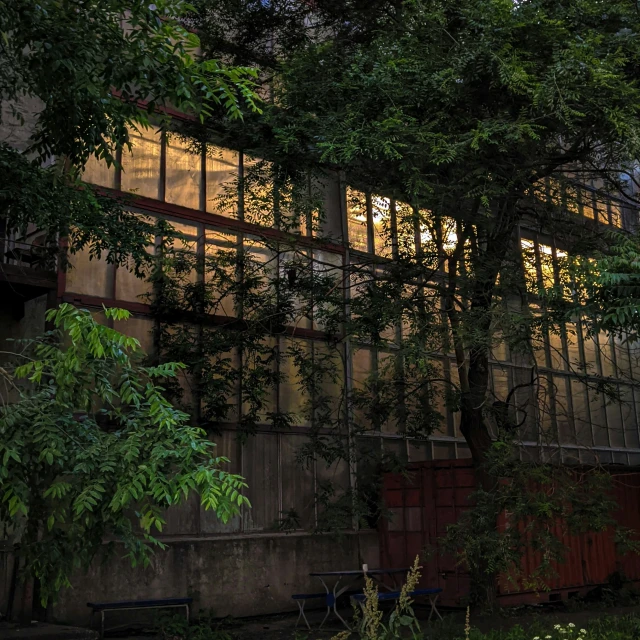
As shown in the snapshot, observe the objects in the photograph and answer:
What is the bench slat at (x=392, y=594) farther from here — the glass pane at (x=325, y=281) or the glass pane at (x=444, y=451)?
the glass pane at (x=325, y=281)

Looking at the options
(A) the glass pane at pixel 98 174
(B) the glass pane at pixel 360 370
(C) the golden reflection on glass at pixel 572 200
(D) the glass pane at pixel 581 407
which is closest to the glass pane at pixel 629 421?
(D) the glass pane at pixel 581 407

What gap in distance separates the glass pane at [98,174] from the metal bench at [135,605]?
7.51 m

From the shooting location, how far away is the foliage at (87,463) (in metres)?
5.20

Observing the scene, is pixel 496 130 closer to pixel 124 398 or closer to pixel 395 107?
pixel 395 107

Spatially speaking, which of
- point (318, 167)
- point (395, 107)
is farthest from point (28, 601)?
point (395, 107)

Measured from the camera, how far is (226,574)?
14.3m

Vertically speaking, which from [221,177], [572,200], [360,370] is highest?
[221,177]

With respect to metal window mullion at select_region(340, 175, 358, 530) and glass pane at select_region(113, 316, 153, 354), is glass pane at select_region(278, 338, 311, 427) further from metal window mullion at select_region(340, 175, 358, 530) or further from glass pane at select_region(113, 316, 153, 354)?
glass pane at select_region(113, 316, 153, 354)

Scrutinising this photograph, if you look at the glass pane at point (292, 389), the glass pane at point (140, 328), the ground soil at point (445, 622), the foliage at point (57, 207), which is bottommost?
the ground soil at point (445, 622)

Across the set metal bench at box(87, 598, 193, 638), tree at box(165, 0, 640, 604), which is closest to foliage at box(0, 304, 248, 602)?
tree at box(165, 0, 640, 604)

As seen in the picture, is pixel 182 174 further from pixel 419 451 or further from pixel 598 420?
pixel 598 420

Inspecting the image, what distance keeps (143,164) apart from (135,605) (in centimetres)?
833

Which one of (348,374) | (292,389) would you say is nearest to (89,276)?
(292,389)

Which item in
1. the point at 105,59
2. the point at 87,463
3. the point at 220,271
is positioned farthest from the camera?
the point at 220,271
